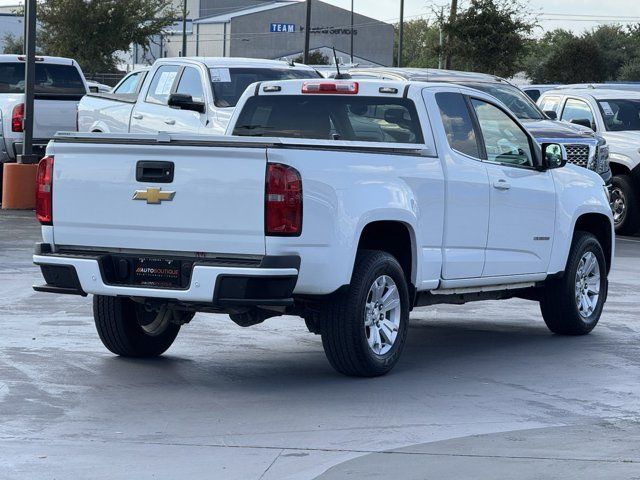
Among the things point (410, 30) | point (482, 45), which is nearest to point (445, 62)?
point (482, 45)

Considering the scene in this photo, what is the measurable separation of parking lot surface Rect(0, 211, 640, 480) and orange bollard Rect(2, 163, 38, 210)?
9903 millimetres

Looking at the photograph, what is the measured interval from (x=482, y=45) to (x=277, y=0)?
7257cm

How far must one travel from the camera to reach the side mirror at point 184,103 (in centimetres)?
1631

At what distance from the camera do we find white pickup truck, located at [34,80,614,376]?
8.20m

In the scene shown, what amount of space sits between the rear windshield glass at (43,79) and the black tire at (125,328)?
14.8 m

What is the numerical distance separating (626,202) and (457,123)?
37.3ft

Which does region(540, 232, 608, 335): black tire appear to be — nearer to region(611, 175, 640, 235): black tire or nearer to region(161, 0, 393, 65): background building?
region(611, 175, 640, 235): black tire

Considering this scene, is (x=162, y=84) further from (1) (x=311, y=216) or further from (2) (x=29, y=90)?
(1) (x=311, y=216)

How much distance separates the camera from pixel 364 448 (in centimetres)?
703

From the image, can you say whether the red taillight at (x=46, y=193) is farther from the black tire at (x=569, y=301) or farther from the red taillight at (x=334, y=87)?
the black tire at (x=569, y=301)

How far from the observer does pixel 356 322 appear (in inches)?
340

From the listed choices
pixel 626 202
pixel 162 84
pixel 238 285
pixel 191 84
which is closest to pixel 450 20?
pixel 626 202

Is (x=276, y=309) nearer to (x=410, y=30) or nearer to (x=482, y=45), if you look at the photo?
(x=482, y=45)

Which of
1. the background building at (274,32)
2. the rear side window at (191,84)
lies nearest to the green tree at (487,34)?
the rear side window at (191,84)
